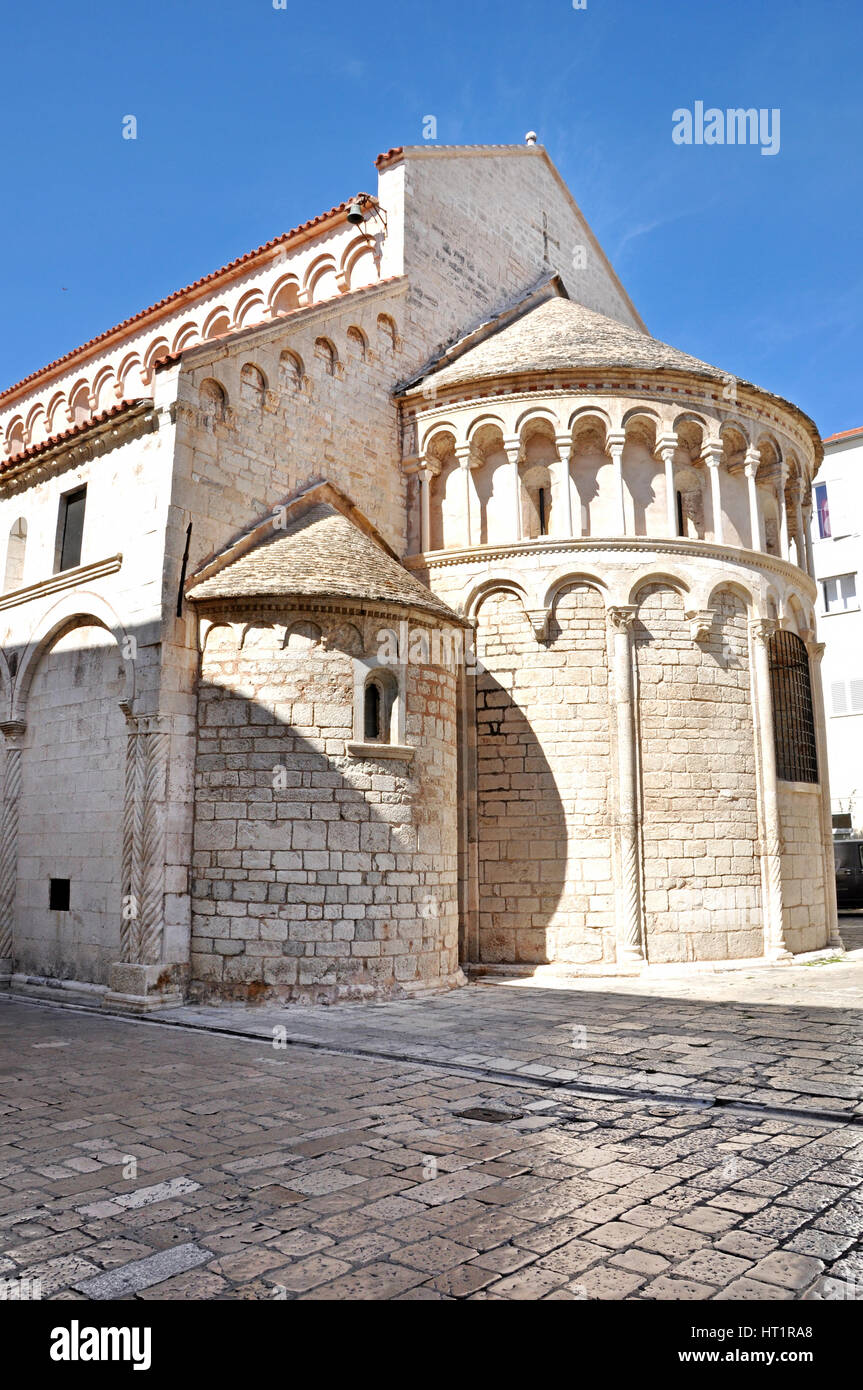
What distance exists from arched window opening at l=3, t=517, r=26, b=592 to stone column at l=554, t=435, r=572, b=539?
8.03 m

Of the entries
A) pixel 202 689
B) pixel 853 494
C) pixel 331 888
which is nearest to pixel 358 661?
pixel 202 689

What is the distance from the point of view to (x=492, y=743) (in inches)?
531

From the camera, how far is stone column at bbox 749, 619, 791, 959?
43.9ft

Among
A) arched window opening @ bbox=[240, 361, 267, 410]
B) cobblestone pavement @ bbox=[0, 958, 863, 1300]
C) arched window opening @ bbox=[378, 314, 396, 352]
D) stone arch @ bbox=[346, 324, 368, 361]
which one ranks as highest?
arched window opening @ bbox=[378, 314, 396, 352]

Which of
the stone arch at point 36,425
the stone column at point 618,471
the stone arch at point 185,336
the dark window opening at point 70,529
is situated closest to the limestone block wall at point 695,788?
the stone column at point 618,471

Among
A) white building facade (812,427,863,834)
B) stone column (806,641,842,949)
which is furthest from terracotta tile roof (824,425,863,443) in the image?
stone column (806,641,842,949)

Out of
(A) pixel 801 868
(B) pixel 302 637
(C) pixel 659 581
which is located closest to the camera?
(B) pixel 302 637

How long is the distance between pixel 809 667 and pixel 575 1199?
42.0 ft

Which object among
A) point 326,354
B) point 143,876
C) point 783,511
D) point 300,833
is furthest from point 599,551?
point 143,876

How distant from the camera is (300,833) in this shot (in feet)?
34.6

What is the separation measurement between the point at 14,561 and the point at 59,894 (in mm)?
5251

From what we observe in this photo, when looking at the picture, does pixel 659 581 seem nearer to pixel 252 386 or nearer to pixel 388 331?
pixel 388 331

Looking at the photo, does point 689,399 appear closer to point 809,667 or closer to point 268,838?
point 809,667

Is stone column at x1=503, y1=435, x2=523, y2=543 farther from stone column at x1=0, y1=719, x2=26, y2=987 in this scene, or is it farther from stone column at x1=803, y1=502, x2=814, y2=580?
stone column at x1=0, y1=719, x2=26, y2=987
